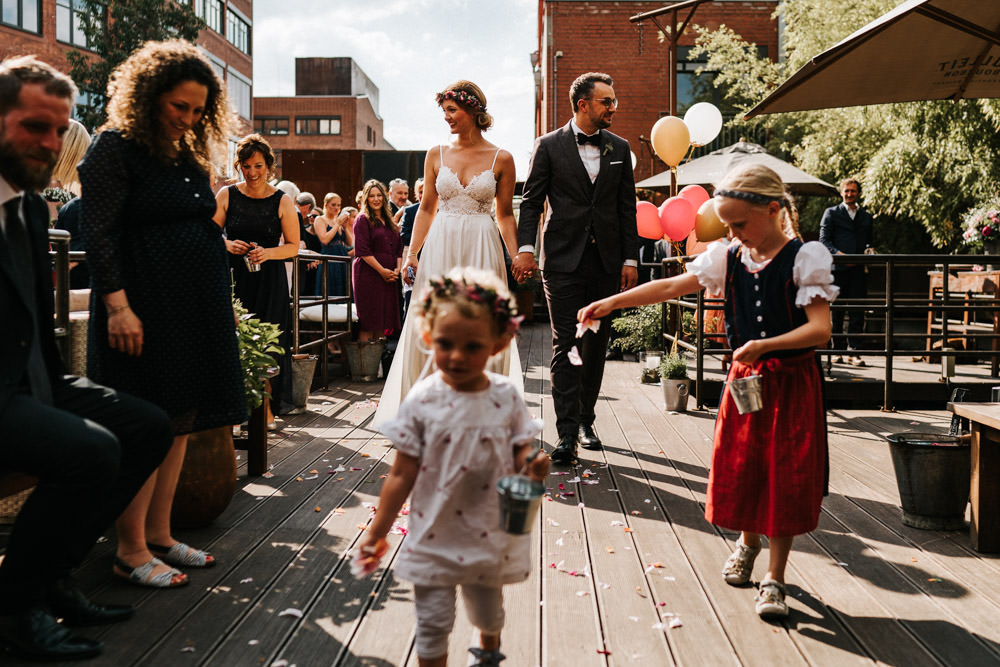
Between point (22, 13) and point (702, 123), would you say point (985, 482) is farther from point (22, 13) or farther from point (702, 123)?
point (22, 13)

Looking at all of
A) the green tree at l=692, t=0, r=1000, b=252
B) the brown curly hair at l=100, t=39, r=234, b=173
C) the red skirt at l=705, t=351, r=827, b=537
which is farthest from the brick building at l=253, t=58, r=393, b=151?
the red skirt at l=705, t=351, r=827, b=537

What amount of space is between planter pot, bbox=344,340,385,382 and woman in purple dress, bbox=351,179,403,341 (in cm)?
28

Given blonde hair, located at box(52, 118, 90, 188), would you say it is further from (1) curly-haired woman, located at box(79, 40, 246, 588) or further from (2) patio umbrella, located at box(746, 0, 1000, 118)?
(2) patio umbrella, located at box(746, 0, 1000, 118)

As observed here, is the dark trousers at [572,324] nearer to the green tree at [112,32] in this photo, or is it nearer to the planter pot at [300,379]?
the planter pot at [300,379]

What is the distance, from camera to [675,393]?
7047mm

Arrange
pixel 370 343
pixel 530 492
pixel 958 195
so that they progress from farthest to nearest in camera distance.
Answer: pixel 958 195 < pixel 370 343 < pixel 530 492

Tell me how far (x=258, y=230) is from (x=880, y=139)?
16.5 meters

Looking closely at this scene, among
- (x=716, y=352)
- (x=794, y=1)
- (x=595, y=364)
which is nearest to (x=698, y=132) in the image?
(x=716, y=352)

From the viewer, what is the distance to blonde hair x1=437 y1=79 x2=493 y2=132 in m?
4.70

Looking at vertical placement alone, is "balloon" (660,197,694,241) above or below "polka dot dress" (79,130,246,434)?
above

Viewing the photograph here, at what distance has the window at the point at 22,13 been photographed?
25.7 meters

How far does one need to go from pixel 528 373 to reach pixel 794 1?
1595 centimetres

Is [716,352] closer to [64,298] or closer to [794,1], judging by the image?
[64,298]

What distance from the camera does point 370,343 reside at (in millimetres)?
8875
